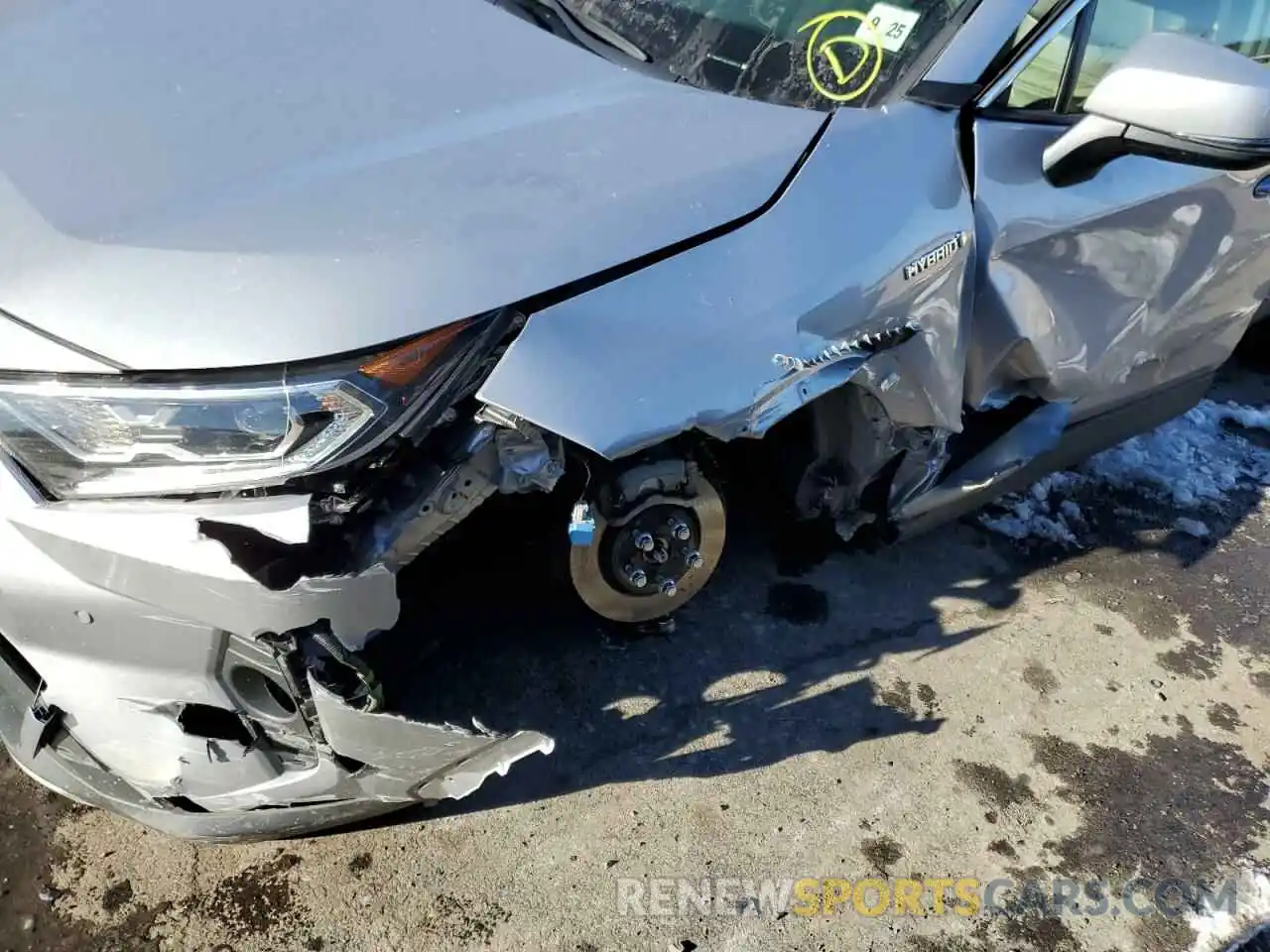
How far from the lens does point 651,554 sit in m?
2.18

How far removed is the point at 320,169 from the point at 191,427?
0.49 m

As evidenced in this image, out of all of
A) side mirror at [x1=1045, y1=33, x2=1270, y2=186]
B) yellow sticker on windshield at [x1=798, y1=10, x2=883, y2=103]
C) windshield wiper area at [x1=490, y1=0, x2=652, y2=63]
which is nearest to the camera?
side mirror at [x1=1045, y1=33, x2=1270, y2=186]

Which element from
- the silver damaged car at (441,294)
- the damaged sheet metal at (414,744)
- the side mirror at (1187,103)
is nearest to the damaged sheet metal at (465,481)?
the silver damaged car at (441,294)

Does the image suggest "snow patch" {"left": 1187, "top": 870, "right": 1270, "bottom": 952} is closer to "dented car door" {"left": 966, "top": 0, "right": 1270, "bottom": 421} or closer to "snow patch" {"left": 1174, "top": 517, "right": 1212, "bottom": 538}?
"dented car door" {"left": 966, "top": 0, "right": 1270, "bottom": 421}

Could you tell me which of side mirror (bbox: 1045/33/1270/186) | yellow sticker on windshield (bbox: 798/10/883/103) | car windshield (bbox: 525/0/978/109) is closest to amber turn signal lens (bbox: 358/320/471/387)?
car windshield (bbox: 525/0/978/109)

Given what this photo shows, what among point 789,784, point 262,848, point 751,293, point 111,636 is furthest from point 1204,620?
point 111,636

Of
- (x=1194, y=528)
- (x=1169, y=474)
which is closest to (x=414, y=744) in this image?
(x=1194, y=528)

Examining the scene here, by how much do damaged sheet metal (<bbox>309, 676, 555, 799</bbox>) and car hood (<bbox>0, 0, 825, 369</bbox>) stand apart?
0.60 metres

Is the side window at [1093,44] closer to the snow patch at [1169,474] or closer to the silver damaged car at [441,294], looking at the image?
the silver damaged car at [441,294]

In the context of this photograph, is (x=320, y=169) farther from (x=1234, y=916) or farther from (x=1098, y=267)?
(x=1234, y=916)

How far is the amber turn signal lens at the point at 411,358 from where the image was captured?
5.04 ft

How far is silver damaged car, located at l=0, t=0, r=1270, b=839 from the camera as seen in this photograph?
1.50 meters

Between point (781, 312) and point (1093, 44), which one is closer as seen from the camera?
point (781, 312)

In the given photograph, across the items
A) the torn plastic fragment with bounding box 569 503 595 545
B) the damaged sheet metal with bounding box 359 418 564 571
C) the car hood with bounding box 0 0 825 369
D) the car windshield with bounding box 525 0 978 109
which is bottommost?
the torn plastic fragment with bounding box 569 503 595 545
